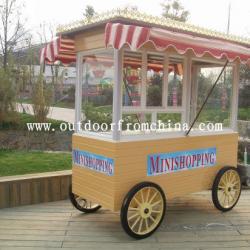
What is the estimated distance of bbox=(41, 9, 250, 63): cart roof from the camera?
10.3ft

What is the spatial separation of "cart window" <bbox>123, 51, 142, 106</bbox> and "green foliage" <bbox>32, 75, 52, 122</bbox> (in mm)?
5776

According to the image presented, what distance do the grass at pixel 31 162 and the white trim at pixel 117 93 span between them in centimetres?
194

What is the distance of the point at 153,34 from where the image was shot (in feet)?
10.5

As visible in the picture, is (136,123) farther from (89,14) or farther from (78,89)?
(89,14)

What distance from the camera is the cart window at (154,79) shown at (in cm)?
407

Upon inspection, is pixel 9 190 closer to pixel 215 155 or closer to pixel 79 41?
pixel 79 41

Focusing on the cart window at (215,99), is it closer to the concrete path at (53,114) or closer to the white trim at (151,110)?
the white trim at (151,110)

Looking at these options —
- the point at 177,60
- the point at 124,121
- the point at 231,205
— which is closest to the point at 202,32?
the point at 177,60

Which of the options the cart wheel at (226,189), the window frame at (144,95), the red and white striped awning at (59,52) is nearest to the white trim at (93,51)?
the window frame at (144,95)

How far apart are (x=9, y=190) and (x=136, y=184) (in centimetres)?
175

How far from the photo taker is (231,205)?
4.75 metres

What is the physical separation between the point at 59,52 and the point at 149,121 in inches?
50.7

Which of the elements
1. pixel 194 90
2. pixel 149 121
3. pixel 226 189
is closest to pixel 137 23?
pixel 149 121

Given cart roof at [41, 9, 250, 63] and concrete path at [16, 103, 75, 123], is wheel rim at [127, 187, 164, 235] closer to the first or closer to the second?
cart roof at [41, 9, 250, 63]
